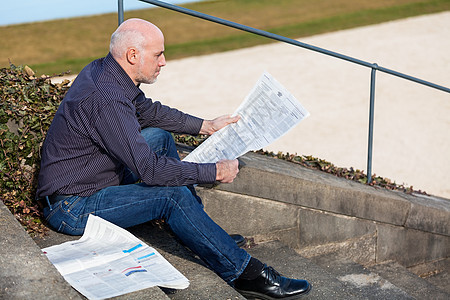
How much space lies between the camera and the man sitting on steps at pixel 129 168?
2.70m

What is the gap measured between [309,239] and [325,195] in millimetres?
268

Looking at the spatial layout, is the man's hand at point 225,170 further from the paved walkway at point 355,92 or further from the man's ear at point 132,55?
the paved walkway at point 355,92

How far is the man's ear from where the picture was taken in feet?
9.19

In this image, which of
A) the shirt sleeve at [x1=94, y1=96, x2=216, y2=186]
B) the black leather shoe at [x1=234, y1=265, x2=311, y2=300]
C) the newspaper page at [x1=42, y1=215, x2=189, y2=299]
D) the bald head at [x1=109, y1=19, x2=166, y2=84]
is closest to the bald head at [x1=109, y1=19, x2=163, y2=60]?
the bald head at [x1=109, y1=19, x2=166, y2=84]

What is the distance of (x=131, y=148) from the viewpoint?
8.75 ft

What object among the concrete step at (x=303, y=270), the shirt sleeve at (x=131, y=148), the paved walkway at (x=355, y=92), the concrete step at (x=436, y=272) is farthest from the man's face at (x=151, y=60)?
the paved walkway at (x=355, y=92)

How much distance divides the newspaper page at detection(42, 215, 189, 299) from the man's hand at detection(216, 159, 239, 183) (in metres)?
0.43

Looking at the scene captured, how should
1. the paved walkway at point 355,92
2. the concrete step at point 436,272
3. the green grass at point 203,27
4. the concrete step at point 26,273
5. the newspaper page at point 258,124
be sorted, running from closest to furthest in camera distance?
the concrete step at point 26,273
the newspaper page at point 258,124
the concrete step at point 436,272
the paved walkway at point 355,92
the green grass at point 203,27

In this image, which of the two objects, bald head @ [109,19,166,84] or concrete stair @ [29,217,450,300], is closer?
concrete stair @ [29,217,450,300]

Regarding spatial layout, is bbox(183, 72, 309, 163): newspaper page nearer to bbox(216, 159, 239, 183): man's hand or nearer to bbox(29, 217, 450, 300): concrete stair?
bbox(216, 159, 239, 183): man's hand

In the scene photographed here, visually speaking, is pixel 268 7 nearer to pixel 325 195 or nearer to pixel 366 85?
pixel 366 85

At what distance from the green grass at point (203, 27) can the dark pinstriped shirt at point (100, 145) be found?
721cm

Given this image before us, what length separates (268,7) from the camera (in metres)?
14.1

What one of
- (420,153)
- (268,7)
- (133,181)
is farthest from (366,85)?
(133,181)
